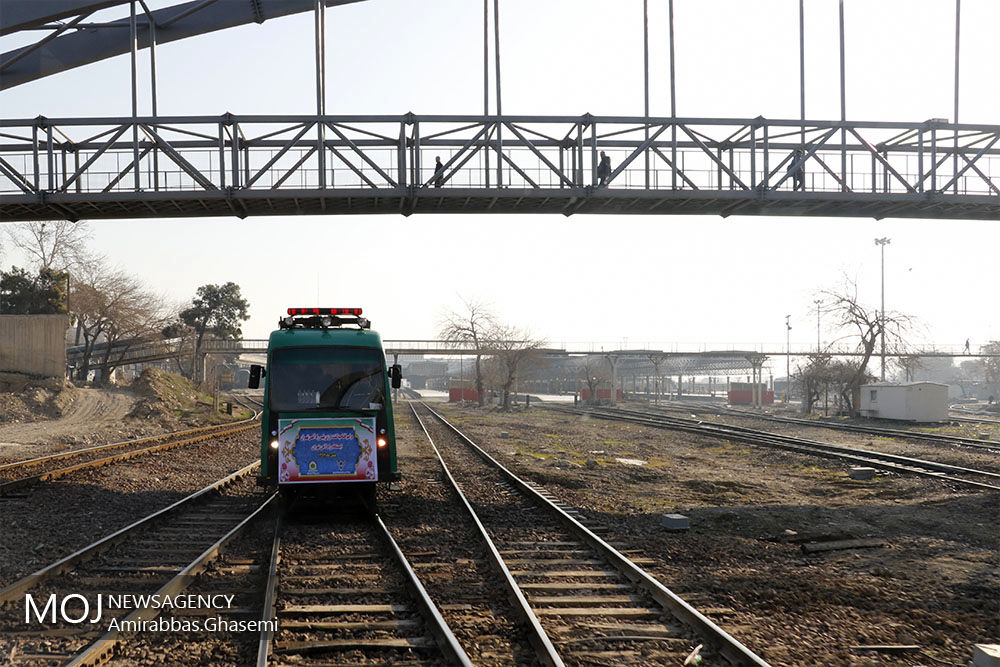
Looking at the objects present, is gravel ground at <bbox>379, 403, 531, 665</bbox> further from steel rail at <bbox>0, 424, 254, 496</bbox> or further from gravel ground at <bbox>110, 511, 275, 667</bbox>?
steel rail at <bbox>0, 424, 254, 496</bbox>

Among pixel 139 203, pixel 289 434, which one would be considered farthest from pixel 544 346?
pixel 289 434

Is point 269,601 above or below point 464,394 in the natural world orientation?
above

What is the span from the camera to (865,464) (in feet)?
68.4

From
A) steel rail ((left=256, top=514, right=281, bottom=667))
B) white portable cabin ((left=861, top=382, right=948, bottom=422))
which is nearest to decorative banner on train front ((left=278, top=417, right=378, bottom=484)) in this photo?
steel rail ((left=256, top=514, right=281, bottom=667))

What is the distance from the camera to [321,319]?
13.8m

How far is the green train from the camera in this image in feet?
38.2

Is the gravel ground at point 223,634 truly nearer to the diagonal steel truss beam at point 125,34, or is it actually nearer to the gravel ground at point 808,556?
the gravel ground at point 808,556

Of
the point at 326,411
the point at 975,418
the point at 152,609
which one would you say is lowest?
the point at 975,418

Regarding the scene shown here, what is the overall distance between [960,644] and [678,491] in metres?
9.73

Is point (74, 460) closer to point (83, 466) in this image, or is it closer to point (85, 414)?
point (83, 466)

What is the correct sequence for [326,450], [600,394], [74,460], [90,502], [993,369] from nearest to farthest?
[326,450]
[90,502]
[74,460]
[600,394]
[993,369]

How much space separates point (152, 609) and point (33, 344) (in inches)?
1462

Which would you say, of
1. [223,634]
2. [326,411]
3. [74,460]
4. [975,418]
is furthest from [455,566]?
[975,418]

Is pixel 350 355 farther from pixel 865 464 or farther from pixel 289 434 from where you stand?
pixel 865 464
